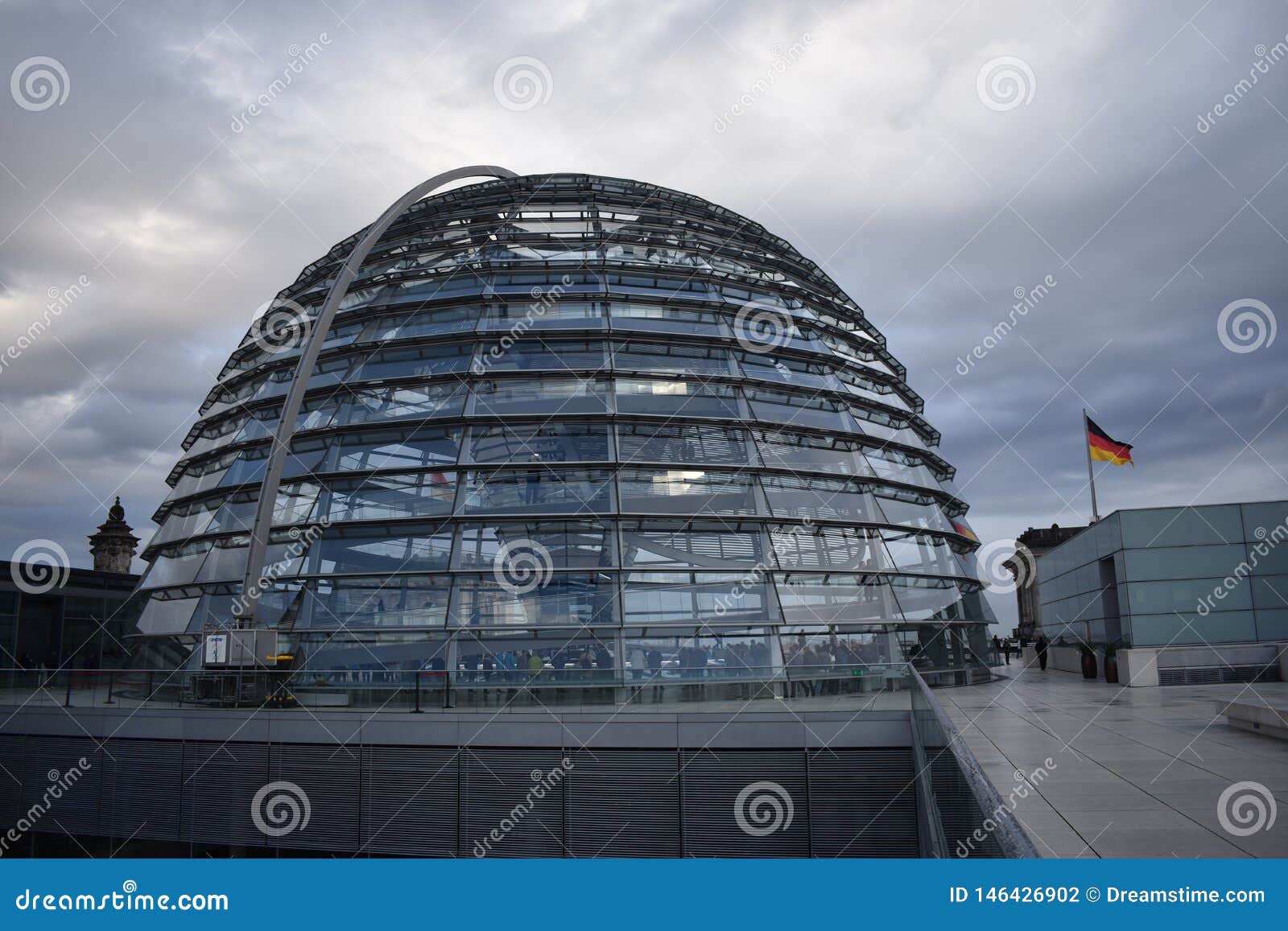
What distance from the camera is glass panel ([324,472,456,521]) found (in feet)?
63.1

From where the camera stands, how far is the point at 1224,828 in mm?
7621

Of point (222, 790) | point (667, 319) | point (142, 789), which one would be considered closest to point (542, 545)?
point (222, 790)

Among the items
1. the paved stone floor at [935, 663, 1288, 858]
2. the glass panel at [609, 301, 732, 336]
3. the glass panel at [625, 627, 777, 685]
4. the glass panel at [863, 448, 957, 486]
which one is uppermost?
the glass panel at [609, 301, 732, 336]

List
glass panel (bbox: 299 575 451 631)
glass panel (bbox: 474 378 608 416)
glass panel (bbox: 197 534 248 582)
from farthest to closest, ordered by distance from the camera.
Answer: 1. glass panel (bbox: 474 378 608 416)
2. glass panel (bbox: 197 534 248 582)
3. glass panel (bbox: 299 575 451 631)

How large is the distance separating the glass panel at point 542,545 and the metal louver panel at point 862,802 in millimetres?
6194

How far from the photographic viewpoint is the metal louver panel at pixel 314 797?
1465 cm

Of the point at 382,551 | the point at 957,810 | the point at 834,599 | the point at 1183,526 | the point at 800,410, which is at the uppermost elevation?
the point at 800,410

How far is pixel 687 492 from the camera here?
766 inches

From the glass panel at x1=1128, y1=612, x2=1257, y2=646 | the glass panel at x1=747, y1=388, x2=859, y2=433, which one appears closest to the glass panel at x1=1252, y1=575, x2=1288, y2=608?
the glass panel at x1=1128, y1=612, x2=1257, y2=646

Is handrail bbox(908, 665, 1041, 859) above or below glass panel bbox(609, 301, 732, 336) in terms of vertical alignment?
below

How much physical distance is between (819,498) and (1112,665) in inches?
421

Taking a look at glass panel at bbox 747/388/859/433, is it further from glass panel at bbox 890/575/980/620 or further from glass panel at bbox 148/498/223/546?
glass panel at bbox 148/498/223/546

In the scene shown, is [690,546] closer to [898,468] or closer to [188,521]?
[898,468]

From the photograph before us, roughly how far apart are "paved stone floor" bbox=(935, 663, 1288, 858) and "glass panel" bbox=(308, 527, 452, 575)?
1011cm
